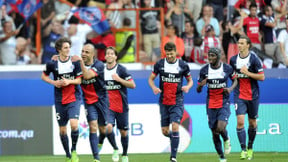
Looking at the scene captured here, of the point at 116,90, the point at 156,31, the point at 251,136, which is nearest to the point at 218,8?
the point at 156,31

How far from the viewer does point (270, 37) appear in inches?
883

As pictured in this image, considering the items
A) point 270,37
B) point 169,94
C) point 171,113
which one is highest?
Result: point 270,37

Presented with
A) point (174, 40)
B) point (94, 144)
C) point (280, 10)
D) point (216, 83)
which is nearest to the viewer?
point (94, 144)

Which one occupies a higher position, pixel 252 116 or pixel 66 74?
pixel 66 74

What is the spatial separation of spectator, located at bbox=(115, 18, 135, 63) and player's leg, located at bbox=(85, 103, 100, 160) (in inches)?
246

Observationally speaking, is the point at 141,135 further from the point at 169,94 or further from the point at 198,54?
the point at 169,94

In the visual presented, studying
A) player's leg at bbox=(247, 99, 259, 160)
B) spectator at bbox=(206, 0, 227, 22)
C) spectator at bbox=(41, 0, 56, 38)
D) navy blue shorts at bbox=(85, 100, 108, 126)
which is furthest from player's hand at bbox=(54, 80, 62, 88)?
spectator at bbox=(206, 0, 227, 22)

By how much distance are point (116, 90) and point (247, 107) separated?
9.84 feet

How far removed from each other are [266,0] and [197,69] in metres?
3.13

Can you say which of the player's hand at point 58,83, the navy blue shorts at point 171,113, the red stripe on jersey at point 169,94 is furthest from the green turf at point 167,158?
the player's hand at point 58,83

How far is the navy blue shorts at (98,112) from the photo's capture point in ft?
51.9

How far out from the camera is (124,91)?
1714 cm

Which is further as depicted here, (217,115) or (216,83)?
(216,83)

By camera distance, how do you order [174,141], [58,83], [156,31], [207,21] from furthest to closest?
[207,21], [156,31], [174,141], [58,83]
